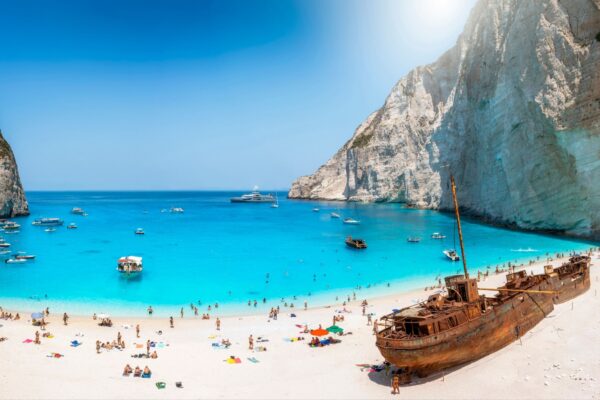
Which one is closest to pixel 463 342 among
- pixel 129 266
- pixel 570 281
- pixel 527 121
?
pixel 570 281

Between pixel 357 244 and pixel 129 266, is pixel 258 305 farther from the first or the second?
pixel 357 244

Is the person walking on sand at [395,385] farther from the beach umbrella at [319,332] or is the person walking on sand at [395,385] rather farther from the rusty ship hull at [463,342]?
the beach umbrella at [319,332]

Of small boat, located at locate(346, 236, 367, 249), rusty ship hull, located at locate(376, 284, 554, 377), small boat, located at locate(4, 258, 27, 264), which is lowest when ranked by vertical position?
small boat, located at locate(4, 258, 27, 264)

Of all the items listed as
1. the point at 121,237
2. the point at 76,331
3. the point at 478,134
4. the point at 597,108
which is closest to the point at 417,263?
the point at 597,108

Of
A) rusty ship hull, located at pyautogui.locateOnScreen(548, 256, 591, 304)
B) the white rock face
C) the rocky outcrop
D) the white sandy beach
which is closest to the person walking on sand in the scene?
the white sandy beach

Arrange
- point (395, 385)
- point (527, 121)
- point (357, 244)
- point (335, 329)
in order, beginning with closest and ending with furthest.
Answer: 1. point (395, 385)
2. point (335, 329)
3. point (527, 121)
4. point (357, 244)

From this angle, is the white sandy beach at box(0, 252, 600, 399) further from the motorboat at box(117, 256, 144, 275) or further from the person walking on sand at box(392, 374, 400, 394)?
the motorboat at box(117, 256, 144, 275)

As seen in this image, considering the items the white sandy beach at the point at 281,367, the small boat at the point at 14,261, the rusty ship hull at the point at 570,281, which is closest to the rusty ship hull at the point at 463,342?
the white sandy beach at the point at 281,367
